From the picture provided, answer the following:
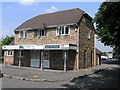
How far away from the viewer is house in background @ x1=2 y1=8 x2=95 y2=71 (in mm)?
27781

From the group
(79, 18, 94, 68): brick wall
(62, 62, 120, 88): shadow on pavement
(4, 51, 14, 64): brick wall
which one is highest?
(79, 18, 94, 68): brick wall

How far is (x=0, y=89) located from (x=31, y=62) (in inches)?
741

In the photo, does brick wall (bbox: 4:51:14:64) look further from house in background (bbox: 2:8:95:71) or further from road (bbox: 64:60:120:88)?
road (bbox: 64:60:120:88)

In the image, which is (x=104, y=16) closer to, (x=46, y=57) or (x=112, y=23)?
(x=112, y=23)

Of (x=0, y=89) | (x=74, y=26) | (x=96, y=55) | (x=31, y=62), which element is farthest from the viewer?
(x=96, y=55)

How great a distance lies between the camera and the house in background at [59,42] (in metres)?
27.8

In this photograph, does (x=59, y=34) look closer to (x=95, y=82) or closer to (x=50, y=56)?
(x=50, y=56)

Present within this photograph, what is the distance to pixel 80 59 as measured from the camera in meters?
28.7

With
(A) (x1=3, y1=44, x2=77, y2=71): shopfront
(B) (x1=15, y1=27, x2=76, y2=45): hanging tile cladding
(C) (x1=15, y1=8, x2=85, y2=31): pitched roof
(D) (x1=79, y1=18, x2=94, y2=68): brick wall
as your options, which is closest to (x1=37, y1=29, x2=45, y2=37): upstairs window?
(B) (x1=15, y1=27, x2=76, y2=45): hanging tile cladding

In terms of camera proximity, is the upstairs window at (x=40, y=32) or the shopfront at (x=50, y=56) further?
the upstairs window at (x=40, y=32)

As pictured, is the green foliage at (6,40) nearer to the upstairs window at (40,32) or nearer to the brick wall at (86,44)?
the upstairs window at (40,32)

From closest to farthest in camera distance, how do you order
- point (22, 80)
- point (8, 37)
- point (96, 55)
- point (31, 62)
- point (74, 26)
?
1. point (22, 80)
2. point (74, 26)
3. point (31, 62)
4. point (96, 55)
5. point (8, 37)

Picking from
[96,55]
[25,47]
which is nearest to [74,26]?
[25,47]

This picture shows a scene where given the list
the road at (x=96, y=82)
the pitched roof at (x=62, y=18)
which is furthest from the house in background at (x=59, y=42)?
the road at (x=96, y=82)
